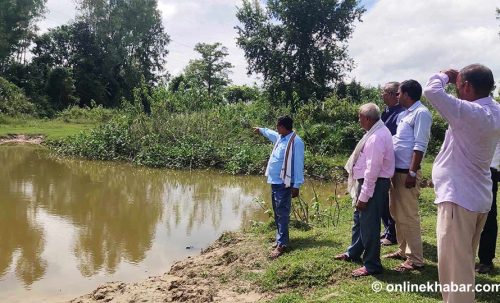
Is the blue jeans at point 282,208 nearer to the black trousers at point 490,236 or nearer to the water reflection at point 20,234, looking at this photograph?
the black trousers at point 490,236

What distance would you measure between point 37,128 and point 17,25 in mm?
14178

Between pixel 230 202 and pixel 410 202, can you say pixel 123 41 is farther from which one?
pixel 410 202

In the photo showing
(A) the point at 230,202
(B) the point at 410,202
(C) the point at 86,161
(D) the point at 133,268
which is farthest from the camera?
(C) the point at 86,161

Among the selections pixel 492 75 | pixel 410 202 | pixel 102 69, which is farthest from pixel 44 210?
pixel 102 69

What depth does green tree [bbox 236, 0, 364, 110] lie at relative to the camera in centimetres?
2817

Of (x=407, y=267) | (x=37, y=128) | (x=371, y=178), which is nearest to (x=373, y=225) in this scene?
(x=371, y=178)

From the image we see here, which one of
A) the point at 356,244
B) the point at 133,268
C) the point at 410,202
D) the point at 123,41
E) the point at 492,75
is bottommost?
the point at 133,268

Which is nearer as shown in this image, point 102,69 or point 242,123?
point 242,123

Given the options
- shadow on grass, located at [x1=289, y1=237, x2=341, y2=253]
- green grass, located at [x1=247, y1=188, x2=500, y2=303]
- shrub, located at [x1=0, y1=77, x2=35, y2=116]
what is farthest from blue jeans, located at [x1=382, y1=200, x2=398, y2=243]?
shrub, located at [x1=0, y1=77, x2=35, y2=116]

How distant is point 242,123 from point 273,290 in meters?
13.3

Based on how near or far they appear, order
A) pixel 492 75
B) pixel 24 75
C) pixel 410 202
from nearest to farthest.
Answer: pixel 492 75, pixel 410 202, pixel 24 75

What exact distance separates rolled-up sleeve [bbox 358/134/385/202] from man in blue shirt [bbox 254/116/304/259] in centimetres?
110

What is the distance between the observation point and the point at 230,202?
9.73 meters

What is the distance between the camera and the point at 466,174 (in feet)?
8.56
